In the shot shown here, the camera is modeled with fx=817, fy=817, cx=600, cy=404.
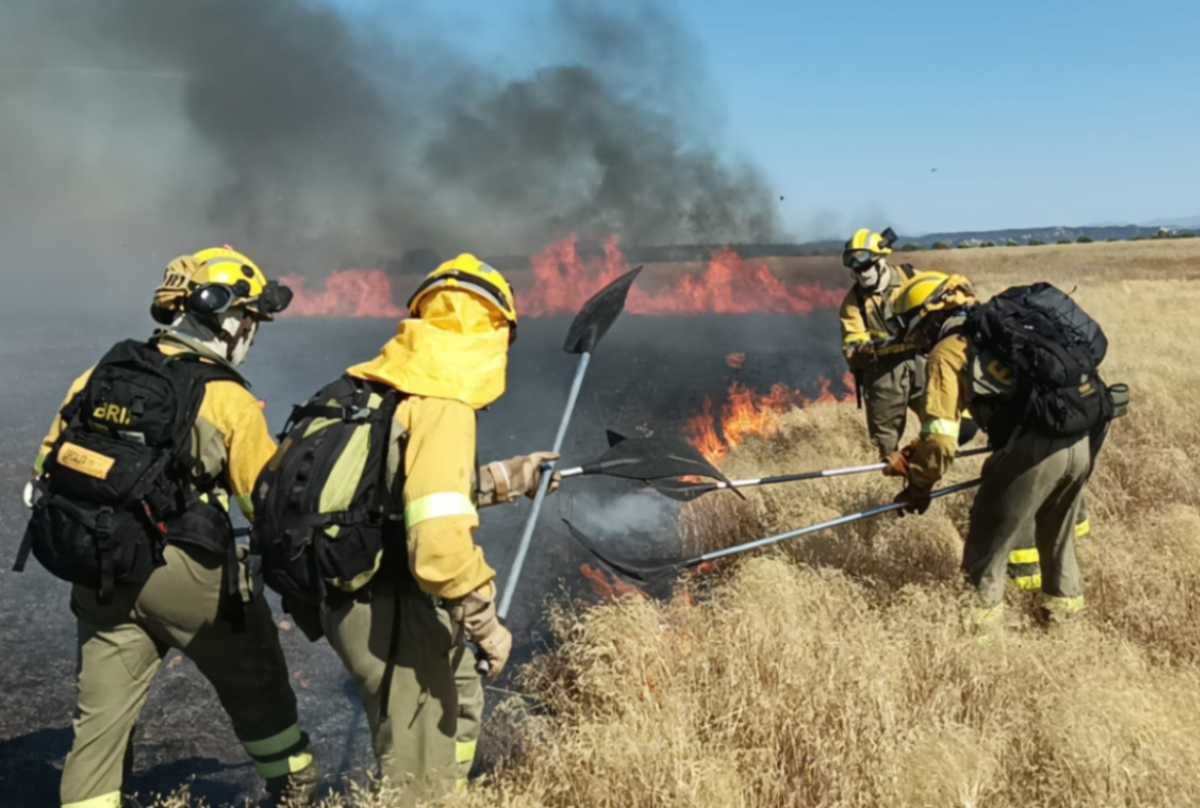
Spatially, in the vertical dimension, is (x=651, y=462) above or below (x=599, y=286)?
below

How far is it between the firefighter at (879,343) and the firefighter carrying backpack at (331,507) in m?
4.97

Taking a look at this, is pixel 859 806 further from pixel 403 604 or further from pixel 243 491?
pixel 243 491

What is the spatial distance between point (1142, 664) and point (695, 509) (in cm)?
344

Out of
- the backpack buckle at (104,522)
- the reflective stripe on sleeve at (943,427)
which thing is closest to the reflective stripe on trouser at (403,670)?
the backpack buckle at (104,522)

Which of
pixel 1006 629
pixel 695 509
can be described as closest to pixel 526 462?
pixel 1006 629

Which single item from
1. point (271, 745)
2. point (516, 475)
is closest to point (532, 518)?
point (516, 475)

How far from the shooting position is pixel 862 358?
6.80 metres

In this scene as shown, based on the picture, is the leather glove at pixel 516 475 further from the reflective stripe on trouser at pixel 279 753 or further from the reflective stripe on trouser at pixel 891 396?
the reflective stripe on trouser at pixel 891 396

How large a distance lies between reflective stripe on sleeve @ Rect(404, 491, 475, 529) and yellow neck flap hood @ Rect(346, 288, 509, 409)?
1.09 ft

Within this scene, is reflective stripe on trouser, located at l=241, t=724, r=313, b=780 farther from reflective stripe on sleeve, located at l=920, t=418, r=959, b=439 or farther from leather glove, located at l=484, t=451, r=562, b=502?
reflective stripe on sleeve, located at l=920, t=418, r=959, b=439

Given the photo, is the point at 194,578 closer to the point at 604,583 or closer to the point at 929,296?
the point at 604,583

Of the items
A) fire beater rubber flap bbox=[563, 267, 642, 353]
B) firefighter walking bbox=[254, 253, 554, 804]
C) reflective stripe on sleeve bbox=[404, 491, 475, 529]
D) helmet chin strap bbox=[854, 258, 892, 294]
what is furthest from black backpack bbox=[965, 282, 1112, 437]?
reflective stripe on sleeve bbox=[404, 491, 475, 529]

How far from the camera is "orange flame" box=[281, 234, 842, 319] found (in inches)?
894

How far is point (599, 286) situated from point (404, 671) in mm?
27878
